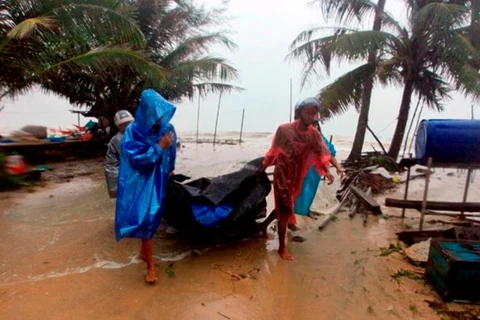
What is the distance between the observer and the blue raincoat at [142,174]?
8.78 feet

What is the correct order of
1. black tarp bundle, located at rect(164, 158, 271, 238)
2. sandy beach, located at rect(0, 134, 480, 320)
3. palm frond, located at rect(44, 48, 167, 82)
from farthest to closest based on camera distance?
palm frond, located at rect(44, 48, 167, 82), black tarp bundle, located at rect(164, 158, 271, 238), sandy beach, located at rect(0, 134, 480, 320)

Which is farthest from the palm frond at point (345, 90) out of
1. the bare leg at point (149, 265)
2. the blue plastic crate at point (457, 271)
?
the bare leg at point (149, 265)

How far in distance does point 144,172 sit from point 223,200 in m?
0.98

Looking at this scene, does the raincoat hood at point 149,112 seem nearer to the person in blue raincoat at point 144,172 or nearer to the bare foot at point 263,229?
the person in blue raincoat at point 144,172

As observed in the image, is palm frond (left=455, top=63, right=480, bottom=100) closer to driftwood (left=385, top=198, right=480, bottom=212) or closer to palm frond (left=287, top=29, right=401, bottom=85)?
palm frond (left=287, top=29, right=401, bottom=85)

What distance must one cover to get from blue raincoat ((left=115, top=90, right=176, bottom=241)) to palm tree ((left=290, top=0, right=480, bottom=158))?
6250mm

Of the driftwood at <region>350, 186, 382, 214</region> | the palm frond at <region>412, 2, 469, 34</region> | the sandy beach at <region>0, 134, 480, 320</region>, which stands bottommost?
the sandy beach at <region>0, 134, 480, 320</region>

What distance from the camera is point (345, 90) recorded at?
8.79 metres

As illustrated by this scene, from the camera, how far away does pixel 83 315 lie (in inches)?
92.9

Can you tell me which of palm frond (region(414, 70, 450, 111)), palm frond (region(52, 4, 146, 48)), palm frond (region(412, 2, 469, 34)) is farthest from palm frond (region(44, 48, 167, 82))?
palm frond (region(414, 70, 450, 111))

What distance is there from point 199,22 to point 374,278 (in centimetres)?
998

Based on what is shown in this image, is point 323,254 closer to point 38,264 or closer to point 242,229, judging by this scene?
point 242,229

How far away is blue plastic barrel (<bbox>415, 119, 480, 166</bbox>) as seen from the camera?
3650mm

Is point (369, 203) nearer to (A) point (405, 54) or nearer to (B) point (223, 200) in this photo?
(B) point (223, 200)
